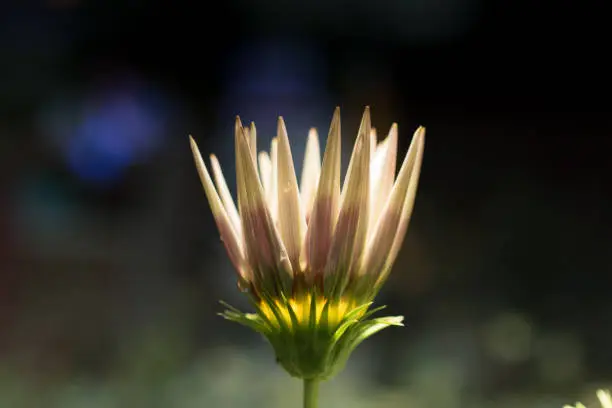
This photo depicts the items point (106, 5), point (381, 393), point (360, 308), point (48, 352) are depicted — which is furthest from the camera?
point (106, 5)

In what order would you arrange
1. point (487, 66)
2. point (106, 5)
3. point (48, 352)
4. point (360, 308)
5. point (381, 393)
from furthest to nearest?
point (106, 5) < point (487, 66) < point (48, 352) < point (381, 393) < point (360, 308)

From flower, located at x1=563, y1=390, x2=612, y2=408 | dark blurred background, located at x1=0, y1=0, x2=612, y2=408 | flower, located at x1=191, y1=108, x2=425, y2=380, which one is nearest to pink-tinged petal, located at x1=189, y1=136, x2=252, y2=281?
flower, located at x1=191, y1=108, x2=425, y2=380

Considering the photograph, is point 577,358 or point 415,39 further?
point 415,39

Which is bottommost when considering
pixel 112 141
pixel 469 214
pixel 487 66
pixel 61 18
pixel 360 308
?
pixel 360 308

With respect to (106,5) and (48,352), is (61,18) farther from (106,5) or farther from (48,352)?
(48,352)

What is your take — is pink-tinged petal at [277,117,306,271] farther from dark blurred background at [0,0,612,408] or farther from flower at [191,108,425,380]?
dark blurred background at [0,0,612,408]

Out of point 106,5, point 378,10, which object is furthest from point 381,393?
point 106,5
